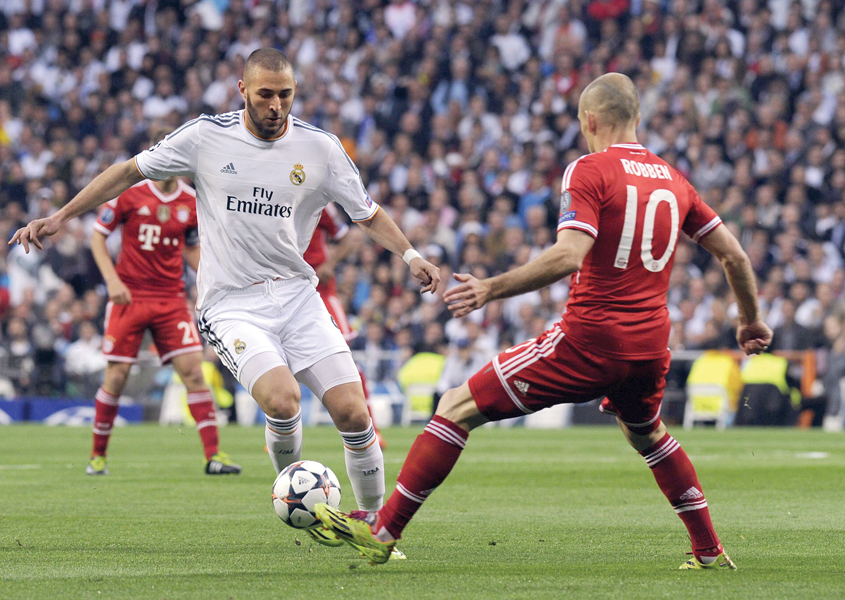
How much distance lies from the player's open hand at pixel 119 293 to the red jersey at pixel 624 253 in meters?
5.64

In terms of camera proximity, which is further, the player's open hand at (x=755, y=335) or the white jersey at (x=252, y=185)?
the white jersey at (x=252, y=185)

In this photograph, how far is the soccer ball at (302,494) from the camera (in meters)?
6.03

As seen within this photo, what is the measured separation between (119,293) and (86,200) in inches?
163

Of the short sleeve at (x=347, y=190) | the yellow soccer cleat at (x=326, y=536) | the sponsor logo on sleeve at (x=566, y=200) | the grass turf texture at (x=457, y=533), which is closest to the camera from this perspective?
the grass turf texture at (x=457, y=533)

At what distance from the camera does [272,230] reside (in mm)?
6430

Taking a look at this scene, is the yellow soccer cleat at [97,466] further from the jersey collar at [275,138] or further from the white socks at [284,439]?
the jersey collar at [275,138]

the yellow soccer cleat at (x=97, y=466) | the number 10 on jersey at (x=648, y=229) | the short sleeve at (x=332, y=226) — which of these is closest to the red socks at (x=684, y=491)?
the number 10 on jersey at (x=648, y=229)

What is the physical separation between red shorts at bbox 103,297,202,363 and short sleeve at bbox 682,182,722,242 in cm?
588

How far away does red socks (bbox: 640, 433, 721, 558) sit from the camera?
18.5 feet

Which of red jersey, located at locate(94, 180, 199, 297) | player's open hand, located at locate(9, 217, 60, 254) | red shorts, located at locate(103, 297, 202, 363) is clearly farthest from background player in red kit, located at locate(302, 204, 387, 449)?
player's open hand, located at locate(9, 217, 60, 254)

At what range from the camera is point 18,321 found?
21594 millimetres

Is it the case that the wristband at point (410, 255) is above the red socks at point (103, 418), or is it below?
above

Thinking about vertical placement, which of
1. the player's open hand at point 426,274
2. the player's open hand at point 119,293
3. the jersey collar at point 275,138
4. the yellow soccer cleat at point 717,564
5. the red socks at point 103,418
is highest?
the jersey collar at point 275,138

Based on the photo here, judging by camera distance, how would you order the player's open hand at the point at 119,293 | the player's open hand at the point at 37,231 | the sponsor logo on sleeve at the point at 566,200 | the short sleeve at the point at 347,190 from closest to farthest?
the sponsor logo on sleeve at the point at 566,200 → the player's open hand at the point at 37,231 → the short sleeve at the point at 347,190 → the player's open hand at the point at 119,293
